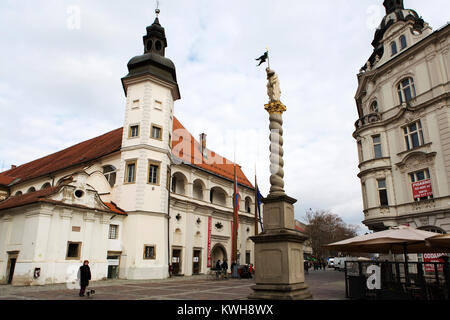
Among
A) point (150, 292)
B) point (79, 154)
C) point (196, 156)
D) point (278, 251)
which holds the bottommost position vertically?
point (150, 292)

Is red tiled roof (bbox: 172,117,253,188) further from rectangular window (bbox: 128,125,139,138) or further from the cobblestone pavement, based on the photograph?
the cobblestone pavement

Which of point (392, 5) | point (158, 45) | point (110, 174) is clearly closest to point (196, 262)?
point (110, 174)

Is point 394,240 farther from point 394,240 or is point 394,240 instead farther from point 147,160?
point 147,160

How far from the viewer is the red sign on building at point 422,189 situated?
2250 cm

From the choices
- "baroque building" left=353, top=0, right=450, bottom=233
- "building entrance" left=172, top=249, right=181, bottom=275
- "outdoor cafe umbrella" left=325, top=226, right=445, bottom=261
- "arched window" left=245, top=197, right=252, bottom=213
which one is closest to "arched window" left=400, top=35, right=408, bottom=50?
"baroque building" left=353, top=0, right=450, bottom=233

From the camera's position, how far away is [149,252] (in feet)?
80.8

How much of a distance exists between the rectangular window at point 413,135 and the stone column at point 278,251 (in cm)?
1820

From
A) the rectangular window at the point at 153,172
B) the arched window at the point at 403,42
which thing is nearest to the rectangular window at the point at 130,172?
the rectangular window at the point at 153,172

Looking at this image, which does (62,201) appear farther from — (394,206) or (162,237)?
(394,206)

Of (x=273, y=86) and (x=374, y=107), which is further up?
(x=374, y=107)

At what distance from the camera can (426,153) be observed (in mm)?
22719

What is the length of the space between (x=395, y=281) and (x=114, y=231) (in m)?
19.2
